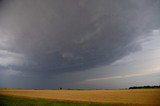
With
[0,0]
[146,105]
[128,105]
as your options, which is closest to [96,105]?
[128,105]

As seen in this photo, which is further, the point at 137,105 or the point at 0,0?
the point at 137,105

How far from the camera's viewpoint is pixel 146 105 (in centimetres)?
1367

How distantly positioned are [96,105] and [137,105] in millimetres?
2560

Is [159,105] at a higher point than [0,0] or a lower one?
lower

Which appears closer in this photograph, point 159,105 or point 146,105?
point 159,105

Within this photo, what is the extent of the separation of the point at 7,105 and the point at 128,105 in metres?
7.19

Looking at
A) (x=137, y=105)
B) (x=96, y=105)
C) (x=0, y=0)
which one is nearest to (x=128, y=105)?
(x=137, y=105)

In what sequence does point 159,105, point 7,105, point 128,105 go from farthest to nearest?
point 128,105 < point 7,105 < point 159,105

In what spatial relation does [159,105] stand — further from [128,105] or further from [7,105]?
[7,105]

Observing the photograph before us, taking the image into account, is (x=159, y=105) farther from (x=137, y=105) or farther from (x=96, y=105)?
(x=96, y=105)

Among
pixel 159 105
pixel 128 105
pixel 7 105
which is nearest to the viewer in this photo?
pixel 159 105

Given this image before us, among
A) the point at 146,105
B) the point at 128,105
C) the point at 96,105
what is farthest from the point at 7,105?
the point at 146,105

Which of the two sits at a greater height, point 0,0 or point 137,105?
point 0,0

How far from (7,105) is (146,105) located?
8.30m
